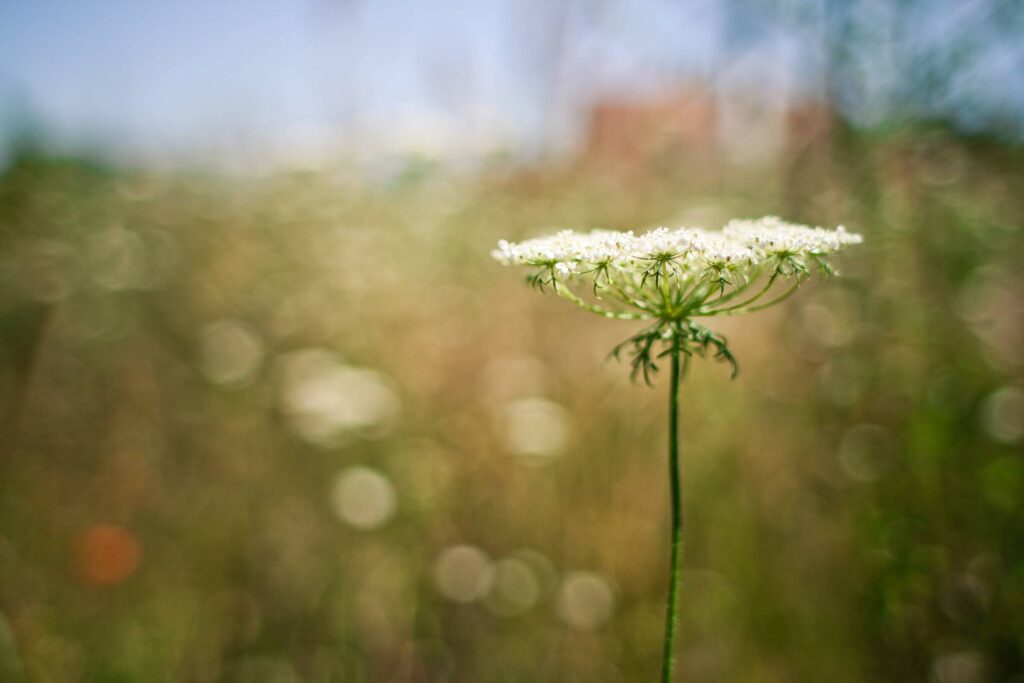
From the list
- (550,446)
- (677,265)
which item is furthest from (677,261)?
(550,446)

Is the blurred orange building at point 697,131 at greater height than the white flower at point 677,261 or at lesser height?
greater

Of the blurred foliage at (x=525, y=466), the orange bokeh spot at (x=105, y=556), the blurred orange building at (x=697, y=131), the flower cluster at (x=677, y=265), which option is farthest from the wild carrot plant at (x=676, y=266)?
the orange bokeh spot at (x=105, y=556)

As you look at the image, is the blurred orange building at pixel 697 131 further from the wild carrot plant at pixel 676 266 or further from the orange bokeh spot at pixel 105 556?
the orange bokeh spot at pixel 105 556

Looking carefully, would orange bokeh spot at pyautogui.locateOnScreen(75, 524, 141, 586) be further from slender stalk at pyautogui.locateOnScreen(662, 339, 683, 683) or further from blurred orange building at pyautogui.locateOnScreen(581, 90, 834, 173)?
blurred orange building at pyautogui.locateOnScreen(581, 90, 834, 173)

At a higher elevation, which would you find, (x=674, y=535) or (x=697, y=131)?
(x=697, y=131)

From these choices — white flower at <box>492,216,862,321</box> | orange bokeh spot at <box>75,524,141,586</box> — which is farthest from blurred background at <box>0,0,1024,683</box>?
white flower at <box>492,216,862,321</box>

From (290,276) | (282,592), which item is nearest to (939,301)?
(282,592)

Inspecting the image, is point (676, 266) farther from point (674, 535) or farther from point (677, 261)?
point (674, 535)
